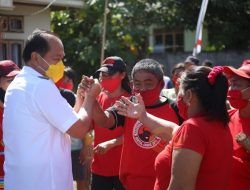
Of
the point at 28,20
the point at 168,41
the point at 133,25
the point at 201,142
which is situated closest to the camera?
the point at 201,142

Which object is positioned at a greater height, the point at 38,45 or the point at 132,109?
the point at 38,45

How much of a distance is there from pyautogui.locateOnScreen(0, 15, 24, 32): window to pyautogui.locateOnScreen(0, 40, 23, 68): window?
9.6 inches

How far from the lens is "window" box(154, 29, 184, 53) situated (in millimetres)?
22156

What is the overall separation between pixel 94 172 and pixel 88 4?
33.9 feet

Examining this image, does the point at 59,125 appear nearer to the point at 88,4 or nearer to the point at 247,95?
the point at 247,95

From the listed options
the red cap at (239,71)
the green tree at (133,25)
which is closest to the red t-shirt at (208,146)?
the red cap at (239,71)

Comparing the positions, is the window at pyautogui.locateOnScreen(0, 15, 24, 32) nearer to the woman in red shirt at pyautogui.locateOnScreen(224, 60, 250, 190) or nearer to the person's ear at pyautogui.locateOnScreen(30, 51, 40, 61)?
the person's ear at pyautogui.locateOnScreen(30, 51, 40, 61)

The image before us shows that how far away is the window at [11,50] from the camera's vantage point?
882 cm

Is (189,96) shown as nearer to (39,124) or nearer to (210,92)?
(210,92)

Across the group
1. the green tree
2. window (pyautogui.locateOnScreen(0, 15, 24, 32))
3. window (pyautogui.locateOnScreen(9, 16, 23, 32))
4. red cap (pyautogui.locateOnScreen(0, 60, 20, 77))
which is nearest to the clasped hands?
red cap (pyautogui.locateOnScreen(0, 60, 20, 77))

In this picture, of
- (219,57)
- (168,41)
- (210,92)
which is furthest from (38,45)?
(168,41)

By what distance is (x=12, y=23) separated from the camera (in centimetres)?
923

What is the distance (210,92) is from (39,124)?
99 centimetres

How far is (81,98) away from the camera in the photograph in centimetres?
325
